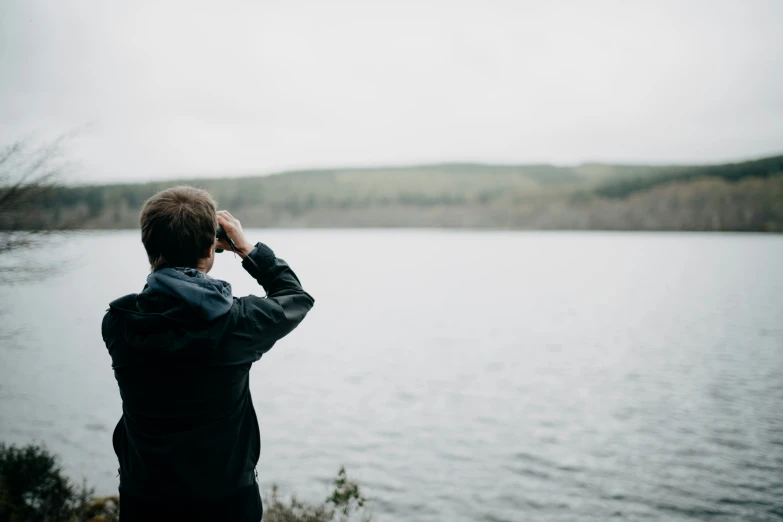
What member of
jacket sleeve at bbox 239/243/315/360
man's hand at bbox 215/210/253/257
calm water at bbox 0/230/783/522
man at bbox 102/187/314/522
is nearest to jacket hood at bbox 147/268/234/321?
man at bbox 102/187/314/522

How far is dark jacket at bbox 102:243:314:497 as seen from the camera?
1.82 m

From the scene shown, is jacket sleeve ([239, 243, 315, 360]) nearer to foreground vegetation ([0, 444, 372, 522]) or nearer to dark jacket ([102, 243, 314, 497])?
dark jacket ([102, 243, 314, 497])

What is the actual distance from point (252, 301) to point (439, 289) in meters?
35.7

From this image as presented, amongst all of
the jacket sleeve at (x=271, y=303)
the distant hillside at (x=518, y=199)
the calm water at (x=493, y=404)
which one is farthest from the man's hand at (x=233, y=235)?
the distant hillside at (x=518, y=199)

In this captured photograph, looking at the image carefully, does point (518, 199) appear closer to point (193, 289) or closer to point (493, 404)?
point (493, 404)

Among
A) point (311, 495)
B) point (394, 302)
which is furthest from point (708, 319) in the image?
point (311, 495)

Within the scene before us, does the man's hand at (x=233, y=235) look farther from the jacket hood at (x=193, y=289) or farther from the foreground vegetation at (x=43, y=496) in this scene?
the foreground vegetation at (x=43, y=496)

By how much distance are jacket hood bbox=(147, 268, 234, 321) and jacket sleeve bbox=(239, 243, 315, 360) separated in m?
0.12

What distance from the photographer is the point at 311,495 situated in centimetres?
865

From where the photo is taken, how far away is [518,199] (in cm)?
12525

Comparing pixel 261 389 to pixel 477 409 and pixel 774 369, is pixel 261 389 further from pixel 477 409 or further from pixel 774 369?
pixel 774 369

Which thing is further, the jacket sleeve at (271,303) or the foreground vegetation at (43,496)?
the foreground vegetation at (43,496)

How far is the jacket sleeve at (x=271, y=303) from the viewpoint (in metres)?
1.99

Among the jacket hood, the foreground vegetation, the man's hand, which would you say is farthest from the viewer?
the foreground vegetation
